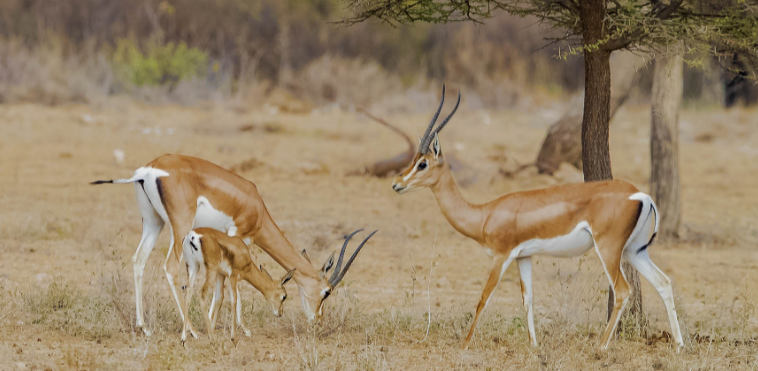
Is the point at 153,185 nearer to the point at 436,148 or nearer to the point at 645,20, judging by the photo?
the point at 436,148

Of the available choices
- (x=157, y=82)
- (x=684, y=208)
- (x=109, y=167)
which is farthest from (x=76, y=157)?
(x=684, y=208)

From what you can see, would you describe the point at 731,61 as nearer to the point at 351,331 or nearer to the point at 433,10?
the point at 433,10

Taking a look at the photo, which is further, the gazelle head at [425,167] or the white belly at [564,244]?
the gazelle head at [425,167]

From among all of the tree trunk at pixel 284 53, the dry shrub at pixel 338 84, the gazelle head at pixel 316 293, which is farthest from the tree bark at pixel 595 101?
the tree trunk at pixel 284 53

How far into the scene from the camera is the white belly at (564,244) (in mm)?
6242

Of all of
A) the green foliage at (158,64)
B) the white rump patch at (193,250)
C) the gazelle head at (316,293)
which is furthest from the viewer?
the green foliage at (158,64)

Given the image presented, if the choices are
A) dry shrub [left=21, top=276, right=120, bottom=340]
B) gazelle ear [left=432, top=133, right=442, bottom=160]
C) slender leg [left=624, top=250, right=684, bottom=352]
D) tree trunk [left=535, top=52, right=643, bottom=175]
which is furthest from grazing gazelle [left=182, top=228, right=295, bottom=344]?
tree trunk [left=535, top=52, right=643, bottom=175]

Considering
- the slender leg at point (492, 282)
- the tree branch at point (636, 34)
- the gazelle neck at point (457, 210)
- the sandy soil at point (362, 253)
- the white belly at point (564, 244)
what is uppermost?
the tree branch at point (636, 34)

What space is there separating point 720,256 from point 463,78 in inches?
668

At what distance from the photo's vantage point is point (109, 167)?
14.9 meters

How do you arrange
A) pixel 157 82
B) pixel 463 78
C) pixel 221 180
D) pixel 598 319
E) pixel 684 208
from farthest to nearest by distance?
pixel 463 78
pixel 157 82
pixel 684 208
pixel 598 319
pixel 221 180

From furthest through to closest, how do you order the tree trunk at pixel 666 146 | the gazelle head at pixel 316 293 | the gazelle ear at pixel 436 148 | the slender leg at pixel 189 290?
the tree trunk at pixel 666 146 < the gazelle head at pixel 316 293 < the gazelle ear at pixel 436 148 < the slender leg at pixel 189 290

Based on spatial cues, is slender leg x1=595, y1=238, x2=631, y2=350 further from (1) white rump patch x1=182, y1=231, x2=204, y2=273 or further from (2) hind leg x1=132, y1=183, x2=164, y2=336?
(2) hind leg x1=132, y1=183, x2=164, y2=336

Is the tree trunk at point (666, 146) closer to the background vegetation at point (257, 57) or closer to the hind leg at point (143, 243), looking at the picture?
the hind leg at point (143, 243)
